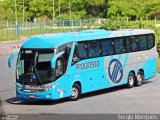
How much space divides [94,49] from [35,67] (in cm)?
361

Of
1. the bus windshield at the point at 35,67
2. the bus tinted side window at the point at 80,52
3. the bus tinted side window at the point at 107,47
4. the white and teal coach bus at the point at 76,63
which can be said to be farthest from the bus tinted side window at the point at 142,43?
the bus windshield at the point at 35,67

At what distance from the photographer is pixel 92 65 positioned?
23000mm

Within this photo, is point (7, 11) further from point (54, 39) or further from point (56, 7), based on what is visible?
point (54, 39)

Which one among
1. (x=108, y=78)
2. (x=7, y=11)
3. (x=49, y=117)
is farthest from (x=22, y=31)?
(x=49, y=117)

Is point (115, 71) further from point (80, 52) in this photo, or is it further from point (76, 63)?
point (76, 63)

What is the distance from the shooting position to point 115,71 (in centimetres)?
2464

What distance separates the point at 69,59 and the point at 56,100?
1986 millimetres

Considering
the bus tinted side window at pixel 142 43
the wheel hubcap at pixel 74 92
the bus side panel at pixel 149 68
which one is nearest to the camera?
the wheel hubcap at pixel 74 92

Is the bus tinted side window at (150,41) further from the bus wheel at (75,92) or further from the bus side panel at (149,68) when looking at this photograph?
the bus wheel at (75,92)

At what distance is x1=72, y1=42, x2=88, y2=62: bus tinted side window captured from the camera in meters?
21.8

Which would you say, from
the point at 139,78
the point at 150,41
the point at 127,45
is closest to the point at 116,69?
the point at 127,45

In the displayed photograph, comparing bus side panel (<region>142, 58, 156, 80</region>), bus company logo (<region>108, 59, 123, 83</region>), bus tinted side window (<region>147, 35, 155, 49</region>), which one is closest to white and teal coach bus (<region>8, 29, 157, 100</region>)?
bus company logo (<region>108, 59, 123, 83</region>)

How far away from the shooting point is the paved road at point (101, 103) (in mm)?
18845

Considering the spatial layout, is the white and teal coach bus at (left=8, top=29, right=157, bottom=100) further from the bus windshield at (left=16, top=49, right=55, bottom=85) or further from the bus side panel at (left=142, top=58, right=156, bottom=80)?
the bus side panel at (left=142, top=58, right=156, bottom=80)
